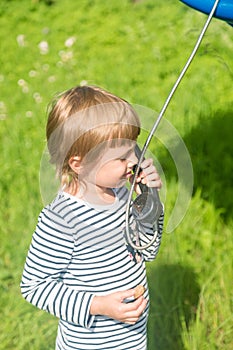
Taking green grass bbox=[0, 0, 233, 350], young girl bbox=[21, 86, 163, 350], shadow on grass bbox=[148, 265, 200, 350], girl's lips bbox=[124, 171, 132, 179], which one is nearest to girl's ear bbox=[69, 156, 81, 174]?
young girl bbox=[21, 86, 163, 350]

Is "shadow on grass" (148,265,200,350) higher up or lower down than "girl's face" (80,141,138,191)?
lower down

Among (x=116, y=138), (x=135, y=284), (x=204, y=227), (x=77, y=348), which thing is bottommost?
(x=204, y=227)

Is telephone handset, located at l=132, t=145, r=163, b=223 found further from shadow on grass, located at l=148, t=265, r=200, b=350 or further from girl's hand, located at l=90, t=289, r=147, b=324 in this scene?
shadow on grass, located at l=148, t=265, r=200, b=350

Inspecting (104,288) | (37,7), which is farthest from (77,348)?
(37,7)

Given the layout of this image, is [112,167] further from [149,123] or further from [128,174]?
[149,123]

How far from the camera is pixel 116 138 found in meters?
1.96

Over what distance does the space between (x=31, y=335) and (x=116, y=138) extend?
109 cm

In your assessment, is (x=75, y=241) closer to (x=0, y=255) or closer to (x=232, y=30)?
(x=0, y=255)

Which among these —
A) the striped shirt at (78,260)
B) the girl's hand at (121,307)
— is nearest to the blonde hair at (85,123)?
the striped shirt at (78,260)

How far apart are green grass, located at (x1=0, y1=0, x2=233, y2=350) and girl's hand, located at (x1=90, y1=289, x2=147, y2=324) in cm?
44

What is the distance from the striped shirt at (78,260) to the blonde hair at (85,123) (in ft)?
0.37

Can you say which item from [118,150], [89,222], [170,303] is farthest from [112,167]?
[170,303]

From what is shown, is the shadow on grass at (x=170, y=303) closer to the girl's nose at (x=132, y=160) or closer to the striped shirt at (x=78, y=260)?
the striped shirt at (x=78, y=260)

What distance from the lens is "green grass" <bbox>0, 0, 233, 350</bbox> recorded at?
285 cm
